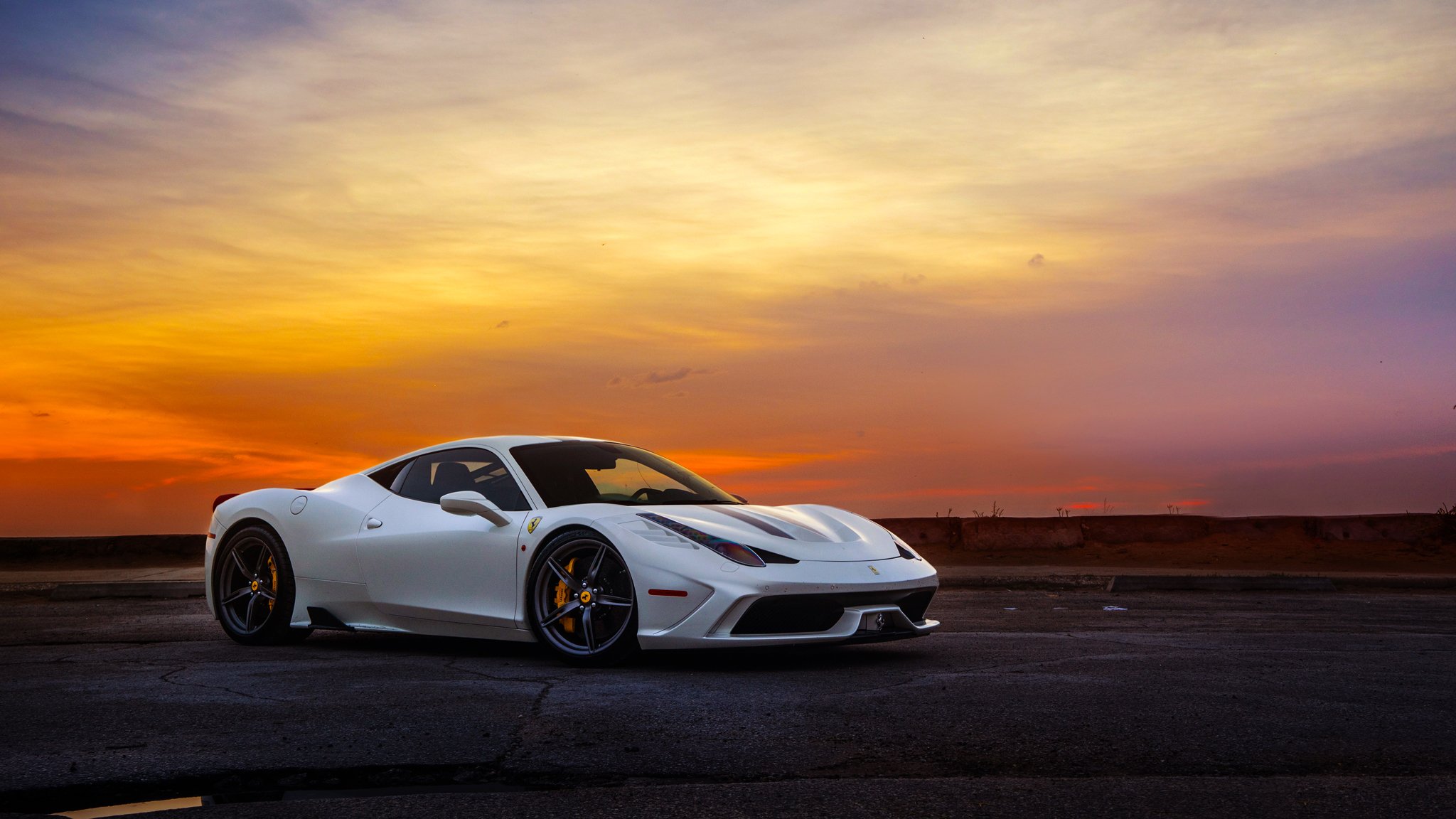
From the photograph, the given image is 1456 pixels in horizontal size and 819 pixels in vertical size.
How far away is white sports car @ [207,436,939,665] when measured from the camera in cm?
576

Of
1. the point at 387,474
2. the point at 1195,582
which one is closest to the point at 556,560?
the point at 387,474

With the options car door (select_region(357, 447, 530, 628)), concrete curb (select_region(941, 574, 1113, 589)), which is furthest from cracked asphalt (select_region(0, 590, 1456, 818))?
concrete curb (select_region(941, 574, 1113, 589))

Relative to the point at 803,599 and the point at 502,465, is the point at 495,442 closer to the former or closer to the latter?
the point at 502,465

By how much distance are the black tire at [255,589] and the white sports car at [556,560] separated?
0.01 metres

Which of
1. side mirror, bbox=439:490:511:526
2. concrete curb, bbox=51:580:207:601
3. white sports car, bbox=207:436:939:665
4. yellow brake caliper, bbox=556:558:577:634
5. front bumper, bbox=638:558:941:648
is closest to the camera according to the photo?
front bumper, bbox=638:558:941:648

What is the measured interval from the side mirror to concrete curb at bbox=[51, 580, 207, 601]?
22.9ft

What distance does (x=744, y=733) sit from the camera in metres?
4.09

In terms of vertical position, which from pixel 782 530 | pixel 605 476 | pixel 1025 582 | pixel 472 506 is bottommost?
pixel 1025 582

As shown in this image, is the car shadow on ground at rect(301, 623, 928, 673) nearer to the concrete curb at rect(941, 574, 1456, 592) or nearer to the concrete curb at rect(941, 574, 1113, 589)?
the concrete curb at rect(941, 574, 1113, 589)

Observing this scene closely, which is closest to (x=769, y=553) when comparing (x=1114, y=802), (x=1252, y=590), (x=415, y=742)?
(x=415, y=742)

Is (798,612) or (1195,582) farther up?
(798,612)

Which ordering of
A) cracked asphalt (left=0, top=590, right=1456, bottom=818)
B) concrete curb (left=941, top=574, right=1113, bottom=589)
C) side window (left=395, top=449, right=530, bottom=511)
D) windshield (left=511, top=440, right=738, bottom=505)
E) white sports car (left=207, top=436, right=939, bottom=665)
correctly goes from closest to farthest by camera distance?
cracked asphalt (left=0, top=590, right=1456, bottom=818) → white sports car (left=207, top=436, right=939, bottom=665) → windshield (left=511, top=440, right=738, bottom=505) → side window (left=395, top=449, right=530, bottom=511) → concrete curb (left=941, top=574, right=1113, bottom=589)

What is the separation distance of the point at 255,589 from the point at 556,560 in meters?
2.62

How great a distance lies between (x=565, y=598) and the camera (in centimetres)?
615
